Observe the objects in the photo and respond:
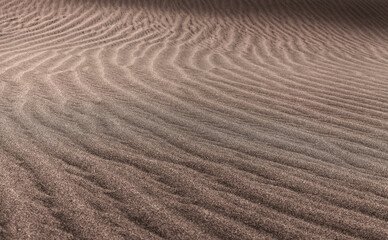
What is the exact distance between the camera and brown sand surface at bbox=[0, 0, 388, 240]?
200 cm

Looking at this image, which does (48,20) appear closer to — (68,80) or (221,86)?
(68,80)

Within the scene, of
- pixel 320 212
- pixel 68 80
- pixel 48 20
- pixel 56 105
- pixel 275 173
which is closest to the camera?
pixel 320 212

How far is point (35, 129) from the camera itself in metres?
3.07

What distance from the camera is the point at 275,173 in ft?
8.27

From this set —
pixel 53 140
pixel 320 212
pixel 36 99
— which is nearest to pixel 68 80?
pixel 36 99

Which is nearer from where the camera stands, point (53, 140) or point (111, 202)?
point (111, 202)

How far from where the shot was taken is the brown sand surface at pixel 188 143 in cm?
200

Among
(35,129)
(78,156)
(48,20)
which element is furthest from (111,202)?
(48,20)

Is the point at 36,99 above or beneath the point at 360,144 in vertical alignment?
above

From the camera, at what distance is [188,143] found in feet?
9.73

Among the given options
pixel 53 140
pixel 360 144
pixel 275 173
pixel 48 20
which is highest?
pixel 48 20

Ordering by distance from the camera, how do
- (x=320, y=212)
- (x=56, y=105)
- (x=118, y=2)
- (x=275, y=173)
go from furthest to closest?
(x=118, y=2) → (x=56, y=105) → (x=275, y=173) → (x=320, y=212)

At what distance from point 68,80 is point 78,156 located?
2.21 m

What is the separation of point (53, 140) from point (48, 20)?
686 cm
